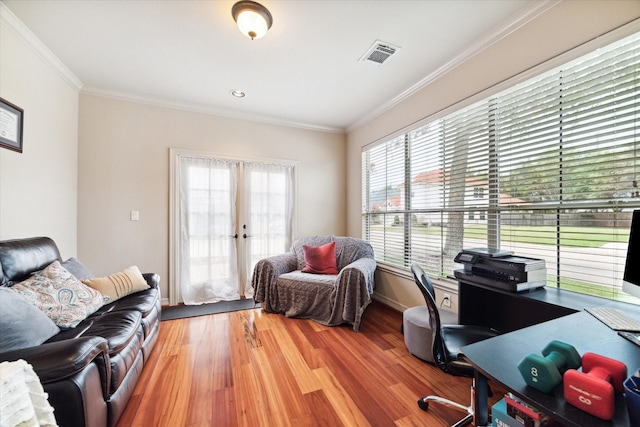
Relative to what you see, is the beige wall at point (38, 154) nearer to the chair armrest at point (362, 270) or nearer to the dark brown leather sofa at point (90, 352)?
the dark brown leather sofa at point (90, 352)

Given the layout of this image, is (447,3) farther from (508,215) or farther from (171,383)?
(171,383)

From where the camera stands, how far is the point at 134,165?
9.85 feet

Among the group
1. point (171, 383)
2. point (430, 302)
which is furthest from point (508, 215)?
point (171, 383)

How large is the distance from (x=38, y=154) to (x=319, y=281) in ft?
9.37

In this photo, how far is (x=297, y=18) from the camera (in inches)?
71.9

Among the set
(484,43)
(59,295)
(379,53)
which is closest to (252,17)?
(379,53)

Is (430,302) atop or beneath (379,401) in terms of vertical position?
atop

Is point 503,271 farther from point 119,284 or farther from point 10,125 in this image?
point 10,125

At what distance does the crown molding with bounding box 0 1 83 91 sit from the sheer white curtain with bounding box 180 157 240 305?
1.24 metres

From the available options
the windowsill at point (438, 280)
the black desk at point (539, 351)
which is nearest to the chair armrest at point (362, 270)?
the windowsill at point (438, 280)

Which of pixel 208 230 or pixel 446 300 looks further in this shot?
pixel 208 230

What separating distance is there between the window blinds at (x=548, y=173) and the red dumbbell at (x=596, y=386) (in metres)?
1.23

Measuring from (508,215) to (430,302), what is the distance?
1222 mm

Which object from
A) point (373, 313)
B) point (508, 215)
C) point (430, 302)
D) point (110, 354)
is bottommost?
point (373, 313)
